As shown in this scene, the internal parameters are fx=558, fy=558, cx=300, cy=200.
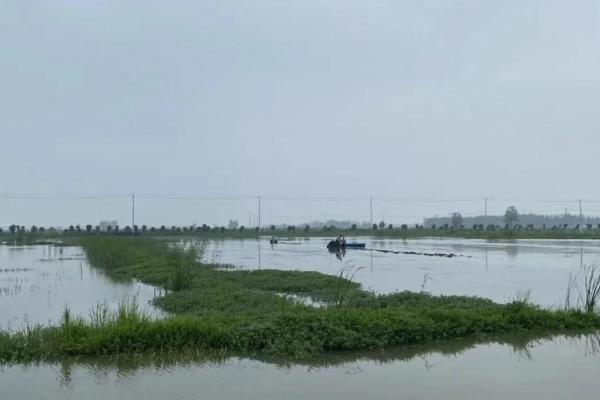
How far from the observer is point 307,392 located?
5410mm

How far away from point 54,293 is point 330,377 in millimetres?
9269

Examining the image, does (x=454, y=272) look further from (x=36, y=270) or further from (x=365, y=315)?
(x=36, y=270)

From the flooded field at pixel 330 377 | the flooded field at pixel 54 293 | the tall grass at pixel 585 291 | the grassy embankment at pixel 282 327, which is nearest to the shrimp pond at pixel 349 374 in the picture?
the flooded field at pixel 330 377

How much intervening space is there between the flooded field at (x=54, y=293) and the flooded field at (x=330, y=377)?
10.8 feet

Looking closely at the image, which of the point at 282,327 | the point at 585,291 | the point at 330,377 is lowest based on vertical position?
the point at 330,377

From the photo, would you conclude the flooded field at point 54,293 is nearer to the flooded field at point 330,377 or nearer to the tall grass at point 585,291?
the flooded field at point 330,377

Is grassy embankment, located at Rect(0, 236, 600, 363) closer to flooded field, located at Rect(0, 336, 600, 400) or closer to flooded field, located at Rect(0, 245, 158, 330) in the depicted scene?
flooded field, located at Rect(0, 336, 600, 400)

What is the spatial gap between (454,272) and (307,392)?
1344cm

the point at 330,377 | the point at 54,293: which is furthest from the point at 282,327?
the point at 54,293

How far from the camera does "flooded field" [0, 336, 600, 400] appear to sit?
17.5 feet

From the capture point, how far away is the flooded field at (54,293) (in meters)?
9.91

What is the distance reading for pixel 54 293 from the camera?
1294 cm

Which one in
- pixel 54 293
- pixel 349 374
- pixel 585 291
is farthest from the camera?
pixel 54 293

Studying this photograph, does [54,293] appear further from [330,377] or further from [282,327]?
[330,377]
